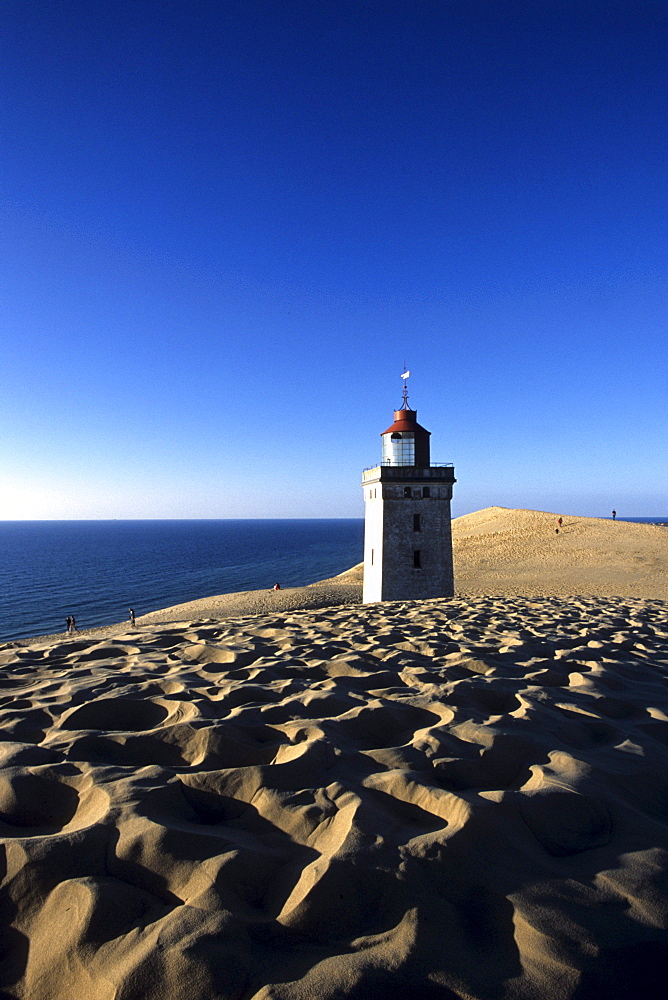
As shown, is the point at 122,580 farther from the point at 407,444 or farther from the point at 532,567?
the point at 407,444

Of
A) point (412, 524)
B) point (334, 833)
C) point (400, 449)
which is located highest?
point (400, 449)

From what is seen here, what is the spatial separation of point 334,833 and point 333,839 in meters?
0.05

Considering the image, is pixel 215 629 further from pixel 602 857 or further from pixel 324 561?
pixel 324 561

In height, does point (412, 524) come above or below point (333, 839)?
above

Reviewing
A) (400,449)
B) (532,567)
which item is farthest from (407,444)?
(532,567)

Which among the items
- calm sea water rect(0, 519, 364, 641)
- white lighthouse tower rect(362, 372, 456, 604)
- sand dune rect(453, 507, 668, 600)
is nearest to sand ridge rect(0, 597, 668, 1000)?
white lighthouse tower rect(362, 372, 456, 604)

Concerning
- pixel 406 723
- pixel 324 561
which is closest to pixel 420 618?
pixel 406 723

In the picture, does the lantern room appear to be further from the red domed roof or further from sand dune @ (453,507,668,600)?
sand dune @ (453,507,668,600)

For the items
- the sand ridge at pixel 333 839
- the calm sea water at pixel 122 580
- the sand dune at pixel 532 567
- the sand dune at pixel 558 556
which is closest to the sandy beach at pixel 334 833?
the sand ridge at pixel 333 839

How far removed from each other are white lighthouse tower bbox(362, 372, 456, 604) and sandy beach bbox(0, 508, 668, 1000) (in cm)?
1495

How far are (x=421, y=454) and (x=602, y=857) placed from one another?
18702mm

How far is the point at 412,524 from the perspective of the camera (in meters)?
20.0

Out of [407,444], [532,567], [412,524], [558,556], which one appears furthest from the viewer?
[558,556]

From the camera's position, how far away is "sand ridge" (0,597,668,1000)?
1617 mm
